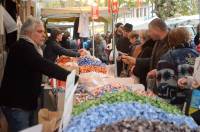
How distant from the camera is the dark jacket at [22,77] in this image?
4.15m

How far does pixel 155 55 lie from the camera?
5.95 meters

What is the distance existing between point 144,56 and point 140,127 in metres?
4.70

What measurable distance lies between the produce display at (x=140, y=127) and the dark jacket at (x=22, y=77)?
6.16 ft

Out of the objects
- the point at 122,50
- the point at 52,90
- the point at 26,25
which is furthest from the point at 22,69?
the point at 122,50

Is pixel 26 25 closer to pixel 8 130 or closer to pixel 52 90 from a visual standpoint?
pixel 8 130

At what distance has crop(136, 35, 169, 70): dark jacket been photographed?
5.70 metres

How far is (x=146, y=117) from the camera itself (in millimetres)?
2477

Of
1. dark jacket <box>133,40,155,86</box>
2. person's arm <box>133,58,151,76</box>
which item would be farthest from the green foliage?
person's arm <box>133,58,151,76</box>

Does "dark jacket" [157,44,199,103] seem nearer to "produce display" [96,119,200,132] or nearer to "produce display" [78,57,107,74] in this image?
"produce display" [78,57,107,74]

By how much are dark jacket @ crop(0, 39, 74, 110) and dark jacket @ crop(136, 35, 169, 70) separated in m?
1.95

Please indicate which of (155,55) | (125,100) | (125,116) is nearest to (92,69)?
(155,55)

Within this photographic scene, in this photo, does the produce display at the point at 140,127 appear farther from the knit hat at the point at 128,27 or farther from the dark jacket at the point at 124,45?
the dark jacket at the point at 124,45

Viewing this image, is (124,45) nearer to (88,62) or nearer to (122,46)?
(122,46)

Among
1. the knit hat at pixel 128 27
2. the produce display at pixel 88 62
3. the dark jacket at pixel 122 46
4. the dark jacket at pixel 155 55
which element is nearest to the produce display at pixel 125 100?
the dark jacket at pixel 155 55
